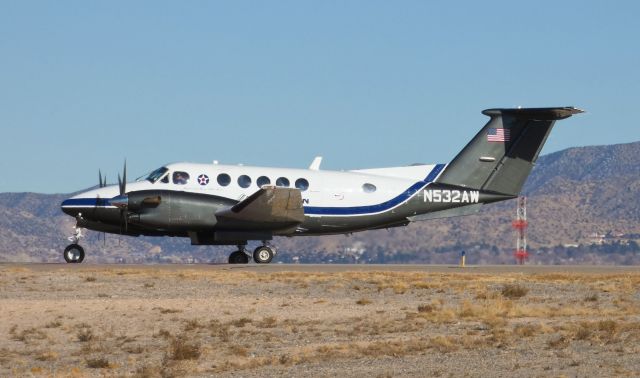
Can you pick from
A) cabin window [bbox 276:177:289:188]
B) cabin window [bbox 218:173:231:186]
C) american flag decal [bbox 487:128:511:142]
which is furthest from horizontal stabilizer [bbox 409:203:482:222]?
cabin window [bbox 218:173:231:186]

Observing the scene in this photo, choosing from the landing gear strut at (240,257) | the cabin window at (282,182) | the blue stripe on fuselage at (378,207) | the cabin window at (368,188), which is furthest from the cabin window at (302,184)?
the landing gear strut at (240,257)

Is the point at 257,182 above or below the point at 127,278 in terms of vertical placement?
above

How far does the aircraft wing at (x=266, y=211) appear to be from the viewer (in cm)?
4391

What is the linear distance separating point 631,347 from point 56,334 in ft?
40.4

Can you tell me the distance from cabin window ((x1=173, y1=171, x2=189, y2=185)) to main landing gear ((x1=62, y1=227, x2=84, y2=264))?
170 inches

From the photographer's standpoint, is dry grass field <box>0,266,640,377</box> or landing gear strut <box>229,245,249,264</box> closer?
dry grass field <box>0,266,640,377</box>

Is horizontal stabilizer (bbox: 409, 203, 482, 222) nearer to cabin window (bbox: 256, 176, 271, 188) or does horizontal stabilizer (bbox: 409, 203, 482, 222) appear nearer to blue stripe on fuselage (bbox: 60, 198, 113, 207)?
cabin window (bbox: 256, 176, 271, 188)

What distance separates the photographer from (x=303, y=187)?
4606 centimetres

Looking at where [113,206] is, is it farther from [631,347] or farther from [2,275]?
[631,347]

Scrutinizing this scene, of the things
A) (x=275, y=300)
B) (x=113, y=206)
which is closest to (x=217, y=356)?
(x=275, y=300)

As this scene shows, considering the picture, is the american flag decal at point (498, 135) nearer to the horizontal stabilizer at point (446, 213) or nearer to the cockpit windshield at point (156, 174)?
the horizontal stabilizer at point (446, 213)

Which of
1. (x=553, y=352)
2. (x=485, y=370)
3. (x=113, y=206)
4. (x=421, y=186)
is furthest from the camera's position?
(x=421, y=186)

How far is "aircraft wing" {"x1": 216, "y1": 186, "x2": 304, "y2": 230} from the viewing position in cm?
4391

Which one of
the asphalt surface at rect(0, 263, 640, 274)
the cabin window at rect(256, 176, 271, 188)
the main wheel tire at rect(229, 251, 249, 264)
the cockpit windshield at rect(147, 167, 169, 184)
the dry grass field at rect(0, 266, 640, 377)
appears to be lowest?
the dry grass field at rect(0, 266, 640, 377)
